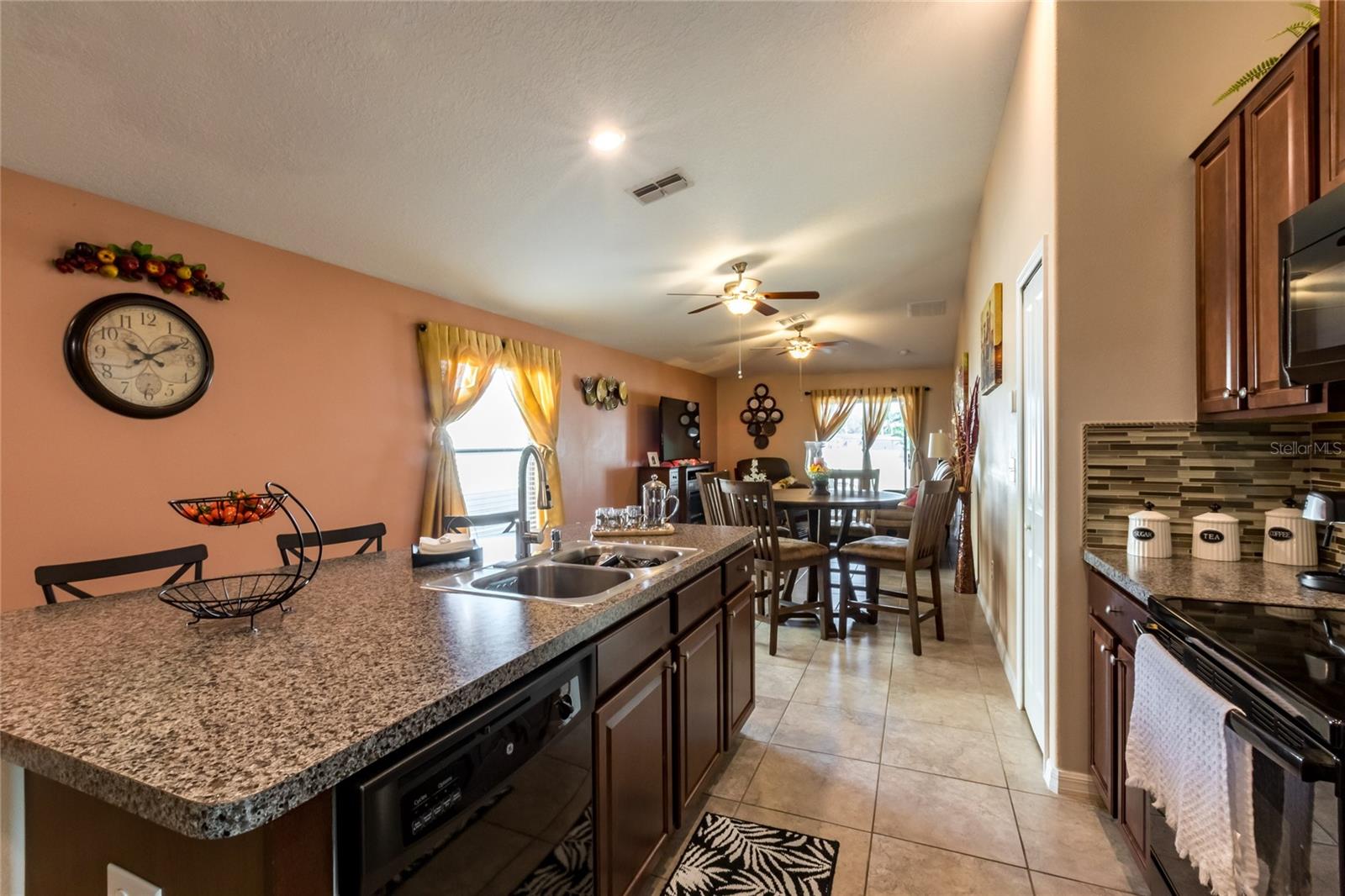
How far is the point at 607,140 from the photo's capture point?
2.66m

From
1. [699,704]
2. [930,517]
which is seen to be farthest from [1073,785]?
[930,517]

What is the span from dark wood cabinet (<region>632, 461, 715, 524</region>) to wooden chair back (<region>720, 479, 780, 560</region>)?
130 inches

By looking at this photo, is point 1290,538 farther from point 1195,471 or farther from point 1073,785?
point 1073,785

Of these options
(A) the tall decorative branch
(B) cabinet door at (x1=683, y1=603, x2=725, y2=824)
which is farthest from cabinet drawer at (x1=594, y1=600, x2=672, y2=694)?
(A) the tall decorative branch

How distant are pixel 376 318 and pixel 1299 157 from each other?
4.12 metres

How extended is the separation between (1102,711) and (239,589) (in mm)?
2369

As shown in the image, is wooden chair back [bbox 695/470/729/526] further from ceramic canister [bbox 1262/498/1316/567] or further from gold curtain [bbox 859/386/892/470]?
gold curtain [bbox 859/386/892/470]

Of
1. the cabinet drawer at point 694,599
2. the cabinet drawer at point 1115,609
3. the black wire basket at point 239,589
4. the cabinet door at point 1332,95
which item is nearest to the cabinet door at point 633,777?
the cabinet drawer at point 694,599

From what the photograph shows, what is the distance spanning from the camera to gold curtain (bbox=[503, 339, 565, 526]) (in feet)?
16.3

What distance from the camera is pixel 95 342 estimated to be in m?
2.40

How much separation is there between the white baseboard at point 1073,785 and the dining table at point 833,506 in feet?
6.10

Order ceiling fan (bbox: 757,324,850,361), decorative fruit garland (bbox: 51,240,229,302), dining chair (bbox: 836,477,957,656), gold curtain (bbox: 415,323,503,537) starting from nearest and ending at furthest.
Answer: decorative fruit garland (bbox: 51,240,229,302)
dining chair (bbox: 836,477,957,656)
gold curtain (bbox: 415,323,503,537)
ceiling fan (bbox: 757,324,850,361)

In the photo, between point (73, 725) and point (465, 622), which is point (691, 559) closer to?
point (465, 622)

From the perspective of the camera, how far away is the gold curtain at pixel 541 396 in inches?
196
